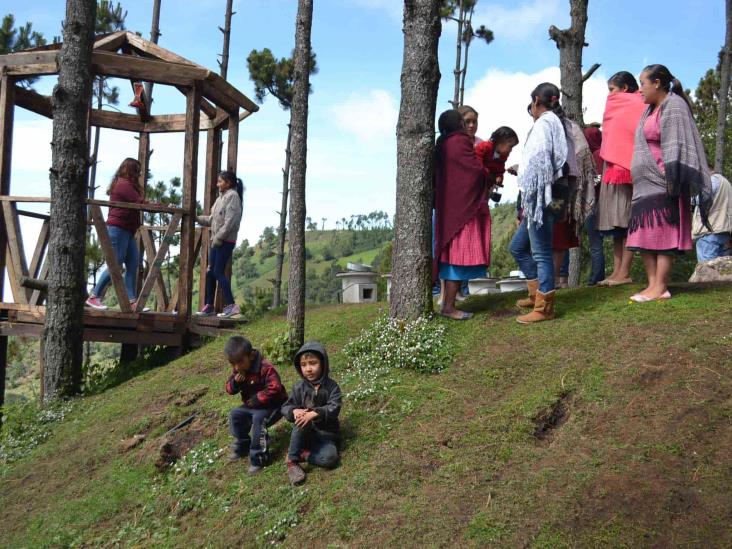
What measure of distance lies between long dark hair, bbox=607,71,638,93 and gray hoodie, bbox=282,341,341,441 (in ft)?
15.3

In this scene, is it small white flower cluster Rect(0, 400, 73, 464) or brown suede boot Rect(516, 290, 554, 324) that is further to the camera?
small white flower cluster Rect(0, 400, 73, 464)

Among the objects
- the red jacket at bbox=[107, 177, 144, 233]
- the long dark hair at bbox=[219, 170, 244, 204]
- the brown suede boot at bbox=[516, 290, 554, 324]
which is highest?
the long dark hair at bbox=[219, 170, 244, 204]

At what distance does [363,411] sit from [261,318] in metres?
5.08

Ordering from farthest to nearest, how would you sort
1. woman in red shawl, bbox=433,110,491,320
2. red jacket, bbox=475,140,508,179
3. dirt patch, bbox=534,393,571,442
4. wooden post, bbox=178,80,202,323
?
1. wooden post, bbox=178,80,202,323
2. red jacket, bbox=475,140,508,179
3. woman in red shawl, bbox=433,110,491,320
4. dirt patch, bbox=534,393,571,442

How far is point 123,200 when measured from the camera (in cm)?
964

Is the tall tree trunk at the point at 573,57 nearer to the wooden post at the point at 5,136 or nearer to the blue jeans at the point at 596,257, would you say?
the blue jeans at the point at 596,257

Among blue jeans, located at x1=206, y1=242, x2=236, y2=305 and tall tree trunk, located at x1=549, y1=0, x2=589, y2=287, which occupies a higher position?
tall tree trunk, located at x1=549, y1=0, x2=589, y2=287

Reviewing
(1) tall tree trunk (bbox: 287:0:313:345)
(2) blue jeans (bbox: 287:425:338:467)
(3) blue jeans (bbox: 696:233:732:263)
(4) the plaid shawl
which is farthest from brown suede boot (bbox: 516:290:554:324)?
(3) blue jeans (bbox: 696:233:732:263)

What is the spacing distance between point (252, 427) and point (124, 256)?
5374 mm

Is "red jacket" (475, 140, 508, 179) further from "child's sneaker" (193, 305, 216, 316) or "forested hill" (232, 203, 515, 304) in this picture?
"forested hill" (232, 203, 515, 304)

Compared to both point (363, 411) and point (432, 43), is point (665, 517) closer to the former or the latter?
point (363, 411)

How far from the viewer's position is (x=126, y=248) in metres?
9.91

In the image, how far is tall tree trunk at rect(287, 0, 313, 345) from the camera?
720 centimetres

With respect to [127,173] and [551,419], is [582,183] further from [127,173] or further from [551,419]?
[127,173]
